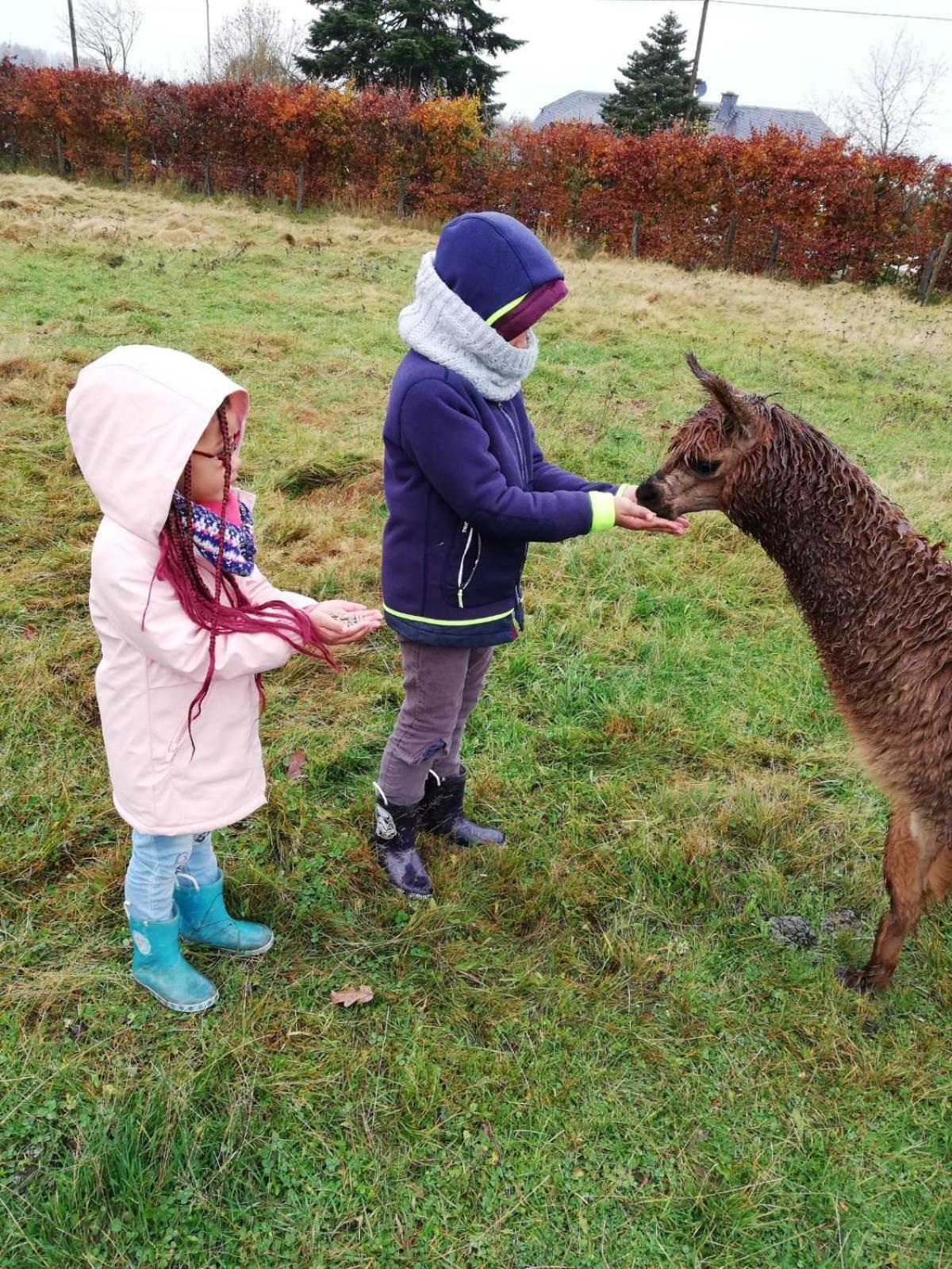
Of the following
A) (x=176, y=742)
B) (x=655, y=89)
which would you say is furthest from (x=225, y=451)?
(x=655, y=89)

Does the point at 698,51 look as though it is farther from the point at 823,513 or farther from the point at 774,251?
the point at 823,513

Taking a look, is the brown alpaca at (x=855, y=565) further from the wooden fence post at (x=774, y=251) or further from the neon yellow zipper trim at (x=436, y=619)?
the wooden fence post at (x=774, y=251)

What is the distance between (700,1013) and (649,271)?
1794cm

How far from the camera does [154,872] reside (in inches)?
88.2

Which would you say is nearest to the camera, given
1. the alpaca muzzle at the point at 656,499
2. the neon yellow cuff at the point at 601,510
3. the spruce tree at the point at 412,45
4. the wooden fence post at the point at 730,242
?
the neon yellow cuff at the point at 601,510

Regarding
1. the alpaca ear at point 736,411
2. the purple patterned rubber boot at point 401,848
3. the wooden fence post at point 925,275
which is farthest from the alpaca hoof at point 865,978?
the wooden fence post at point 925,275

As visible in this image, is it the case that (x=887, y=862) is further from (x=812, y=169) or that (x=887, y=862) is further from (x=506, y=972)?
(x=812, y=169)

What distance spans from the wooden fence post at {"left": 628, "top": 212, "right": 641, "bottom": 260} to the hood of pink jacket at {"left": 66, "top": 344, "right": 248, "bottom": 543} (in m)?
20.8

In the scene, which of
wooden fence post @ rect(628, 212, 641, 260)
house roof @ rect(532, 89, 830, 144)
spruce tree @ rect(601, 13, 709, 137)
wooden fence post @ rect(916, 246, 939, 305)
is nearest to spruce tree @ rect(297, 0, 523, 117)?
spruce tree @ rect(601, 13, 709, 137)

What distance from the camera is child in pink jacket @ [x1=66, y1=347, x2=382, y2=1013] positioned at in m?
1.81

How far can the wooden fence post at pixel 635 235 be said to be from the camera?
66.2 feet

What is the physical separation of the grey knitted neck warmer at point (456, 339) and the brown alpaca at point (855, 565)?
1.94 ft

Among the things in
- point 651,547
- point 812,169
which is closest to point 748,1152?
point 651,547

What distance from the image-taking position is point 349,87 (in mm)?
25438
